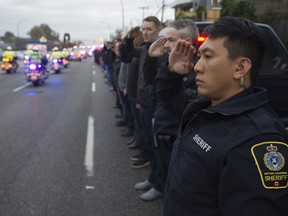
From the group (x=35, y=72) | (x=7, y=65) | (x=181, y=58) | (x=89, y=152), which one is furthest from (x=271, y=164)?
(x=7, y=65)

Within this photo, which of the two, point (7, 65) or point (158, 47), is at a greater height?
point (158, 47)

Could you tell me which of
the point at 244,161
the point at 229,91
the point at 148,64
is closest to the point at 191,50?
the point at 229,91

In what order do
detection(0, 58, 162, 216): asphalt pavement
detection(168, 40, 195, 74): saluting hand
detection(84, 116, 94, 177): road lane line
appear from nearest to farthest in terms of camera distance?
detection(168, 40, 195, 74): saluting hand → detection(0, 58, 162, 216): asphalt pavement → detection(84, 116, 94, 177): road lane line

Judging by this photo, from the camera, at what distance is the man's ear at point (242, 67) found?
5.06 feet

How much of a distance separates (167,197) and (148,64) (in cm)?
224

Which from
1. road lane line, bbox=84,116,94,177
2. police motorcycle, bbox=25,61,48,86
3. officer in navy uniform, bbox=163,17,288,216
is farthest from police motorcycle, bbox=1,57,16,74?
officer in navy uniform, bbox=163,17,288,216

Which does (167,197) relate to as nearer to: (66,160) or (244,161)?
(244,161)

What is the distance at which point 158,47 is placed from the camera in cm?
338

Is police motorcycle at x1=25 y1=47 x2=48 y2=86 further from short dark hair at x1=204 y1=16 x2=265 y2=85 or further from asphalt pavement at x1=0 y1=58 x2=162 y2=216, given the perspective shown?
short dark hair at x1=204 y1=16 x2=265 y2=85

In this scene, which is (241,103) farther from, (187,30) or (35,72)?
(35,72)

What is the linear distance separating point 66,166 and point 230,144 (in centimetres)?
473

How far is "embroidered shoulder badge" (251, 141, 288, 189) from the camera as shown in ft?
4.28

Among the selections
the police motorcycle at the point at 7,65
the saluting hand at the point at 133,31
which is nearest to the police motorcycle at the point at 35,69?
the police motorcycle at the point at 7,65

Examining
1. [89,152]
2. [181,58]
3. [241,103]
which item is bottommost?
[89,152]
